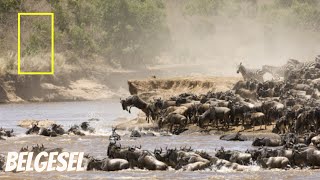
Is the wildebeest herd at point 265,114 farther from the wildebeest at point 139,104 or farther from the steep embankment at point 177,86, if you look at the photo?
the steep embankment at point 177,86

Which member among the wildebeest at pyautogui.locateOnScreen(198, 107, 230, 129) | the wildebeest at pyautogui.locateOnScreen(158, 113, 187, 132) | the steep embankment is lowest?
the wildebeest at pyautogui.locateOnScreen(158, 113, 187, 132)

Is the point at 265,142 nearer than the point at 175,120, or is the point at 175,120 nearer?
the point at 265,142

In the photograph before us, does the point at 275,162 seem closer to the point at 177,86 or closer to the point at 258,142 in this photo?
the point at 258,142

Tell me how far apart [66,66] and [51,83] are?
1018 cm

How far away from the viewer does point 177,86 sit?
6053cm

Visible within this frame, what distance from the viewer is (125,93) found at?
124 m

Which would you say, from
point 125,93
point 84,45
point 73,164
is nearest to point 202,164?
point 73,164

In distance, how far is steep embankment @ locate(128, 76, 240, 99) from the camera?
59656 mm

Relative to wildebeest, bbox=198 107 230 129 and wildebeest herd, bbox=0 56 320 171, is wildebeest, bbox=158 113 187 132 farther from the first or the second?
wildebeest, bbox=198 107 230 129

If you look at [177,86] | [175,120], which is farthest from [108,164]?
[177,86]

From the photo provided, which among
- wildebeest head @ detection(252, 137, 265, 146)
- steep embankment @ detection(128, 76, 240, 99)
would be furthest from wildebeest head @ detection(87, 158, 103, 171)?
steep embankment @ detection(128, 76, 240, 99)

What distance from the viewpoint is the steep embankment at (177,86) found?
59656 mm

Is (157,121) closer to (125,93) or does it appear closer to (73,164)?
(73,164)

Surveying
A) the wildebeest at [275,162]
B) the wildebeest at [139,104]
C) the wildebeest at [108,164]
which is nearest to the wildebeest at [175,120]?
the wildebeest at [139,104]
